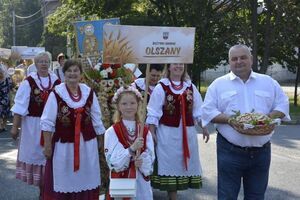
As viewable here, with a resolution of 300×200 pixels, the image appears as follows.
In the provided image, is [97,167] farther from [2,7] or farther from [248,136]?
[2,7]

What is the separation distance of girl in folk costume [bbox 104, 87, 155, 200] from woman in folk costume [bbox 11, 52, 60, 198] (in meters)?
1.79

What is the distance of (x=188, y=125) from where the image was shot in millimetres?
6461

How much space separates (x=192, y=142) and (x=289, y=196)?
148 centimetres

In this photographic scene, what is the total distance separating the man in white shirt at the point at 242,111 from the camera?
480 cm

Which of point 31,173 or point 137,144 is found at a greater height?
point 137,144

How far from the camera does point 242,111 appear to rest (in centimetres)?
479

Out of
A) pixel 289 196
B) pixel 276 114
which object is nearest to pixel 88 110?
pixel 276 114

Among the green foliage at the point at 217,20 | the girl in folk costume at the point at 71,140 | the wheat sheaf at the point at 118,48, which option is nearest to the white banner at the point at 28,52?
the green foliage at the point at 217,20

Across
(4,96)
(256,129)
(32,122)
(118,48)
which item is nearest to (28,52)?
(4,96)

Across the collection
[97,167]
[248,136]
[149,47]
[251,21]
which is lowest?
[97,167]

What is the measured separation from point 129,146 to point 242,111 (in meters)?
1.03

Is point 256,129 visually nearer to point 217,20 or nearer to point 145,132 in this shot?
point 145,132

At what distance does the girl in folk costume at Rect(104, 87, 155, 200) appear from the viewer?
4703 millimetres

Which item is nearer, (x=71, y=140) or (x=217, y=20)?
(x=71, y=140)
